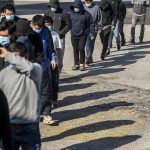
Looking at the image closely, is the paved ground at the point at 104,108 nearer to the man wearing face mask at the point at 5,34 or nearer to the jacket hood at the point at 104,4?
the jacket hood at the point at 104,4

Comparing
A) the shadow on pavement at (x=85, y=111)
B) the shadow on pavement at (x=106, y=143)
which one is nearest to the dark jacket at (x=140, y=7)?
the shadow on pavement at (x=85, y=111)

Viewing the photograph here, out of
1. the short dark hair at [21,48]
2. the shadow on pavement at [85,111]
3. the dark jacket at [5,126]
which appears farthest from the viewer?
the shadow on pavement at [85,111]

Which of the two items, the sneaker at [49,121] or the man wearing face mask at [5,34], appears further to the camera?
the sneaker at [49,121]

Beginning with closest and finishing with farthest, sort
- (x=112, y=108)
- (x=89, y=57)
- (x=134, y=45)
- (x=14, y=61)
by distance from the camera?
(x=14, y=61) < (x=112, y=108) < (x=89, y=57) < (x=134, y=45)

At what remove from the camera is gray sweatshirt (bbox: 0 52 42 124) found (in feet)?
20.6

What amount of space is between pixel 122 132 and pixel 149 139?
468mm

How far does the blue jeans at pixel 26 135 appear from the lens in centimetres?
632

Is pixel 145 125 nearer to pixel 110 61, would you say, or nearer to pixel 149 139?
pixel 149 139

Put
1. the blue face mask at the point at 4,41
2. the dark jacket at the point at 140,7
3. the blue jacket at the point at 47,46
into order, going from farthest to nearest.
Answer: the dark jacket at the point at 140,7 < the blue jacket at the point at 47,46 < the blue face mask at the point at 4,41

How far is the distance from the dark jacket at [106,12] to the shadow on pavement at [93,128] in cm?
644

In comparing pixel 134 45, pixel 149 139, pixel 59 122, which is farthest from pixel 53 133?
pixel 134 45

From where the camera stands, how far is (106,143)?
8.62m

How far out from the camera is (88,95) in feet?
38.8

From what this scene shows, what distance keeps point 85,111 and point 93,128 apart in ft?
3.81
